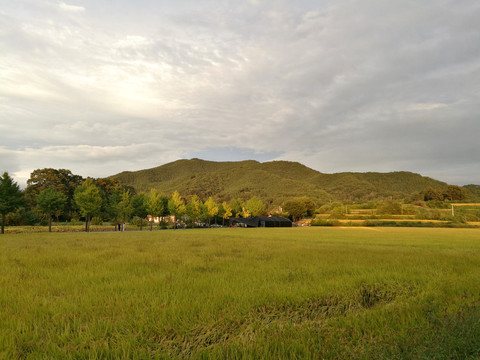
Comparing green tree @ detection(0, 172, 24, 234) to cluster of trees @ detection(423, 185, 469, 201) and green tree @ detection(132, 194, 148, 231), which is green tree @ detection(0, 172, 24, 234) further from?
cluster of trees @ detection(423, 185, 469, 201)

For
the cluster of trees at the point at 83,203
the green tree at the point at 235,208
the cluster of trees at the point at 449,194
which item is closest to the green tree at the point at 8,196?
the cluster of trees at the point at 83,203

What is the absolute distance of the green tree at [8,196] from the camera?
41.8m

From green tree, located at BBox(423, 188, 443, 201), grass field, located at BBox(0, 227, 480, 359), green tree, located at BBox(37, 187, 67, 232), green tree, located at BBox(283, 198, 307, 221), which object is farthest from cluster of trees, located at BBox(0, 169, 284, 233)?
green tree, located at BBox(423, 188, 443, 201)

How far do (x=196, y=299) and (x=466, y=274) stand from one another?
32.9 ft

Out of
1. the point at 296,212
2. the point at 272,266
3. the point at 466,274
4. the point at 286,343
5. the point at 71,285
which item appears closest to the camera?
the point at 286,343

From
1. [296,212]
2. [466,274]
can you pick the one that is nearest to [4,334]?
[466,274]

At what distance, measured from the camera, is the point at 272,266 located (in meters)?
11.4

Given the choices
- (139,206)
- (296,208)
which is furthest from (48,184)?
(296,208)

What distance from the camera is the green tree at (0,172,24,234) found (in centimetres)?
4181

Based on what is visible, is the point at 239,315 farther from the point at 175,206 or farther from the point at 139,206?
the point at 175,206

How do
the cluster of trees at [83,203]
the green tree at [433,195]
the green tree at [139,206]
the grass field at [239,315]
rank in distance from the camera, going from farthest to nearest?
the green tree at [433,195] → the green tree at [139,206] → the cluster of trees at [83,203] → the grass field at [239,315]

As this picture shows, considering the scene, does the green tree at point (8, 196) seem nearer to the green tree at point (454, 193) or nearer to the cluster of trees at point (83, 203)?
the cluster of trees at point (83, 203)

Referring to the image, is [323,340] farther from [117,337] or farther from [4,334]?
[4,334]

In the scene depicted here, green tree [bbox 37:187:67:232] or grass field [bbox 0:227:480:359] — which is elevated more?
green tree [bbox 37:187:67:232]
